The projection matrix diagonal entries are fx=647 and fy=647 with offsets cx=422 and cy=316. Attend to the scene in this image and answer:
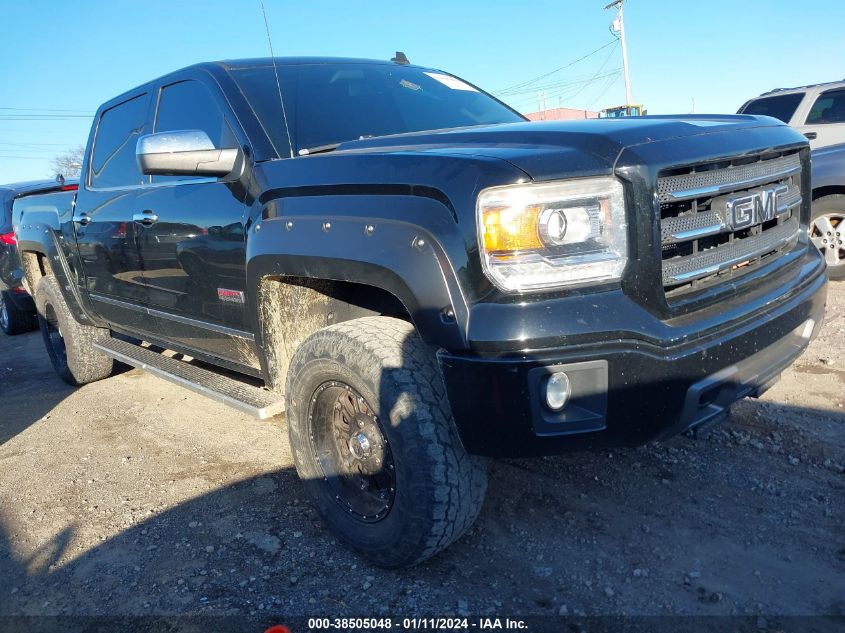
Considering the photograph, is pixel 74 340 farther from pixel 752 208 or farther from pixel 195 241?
pixel 752 208

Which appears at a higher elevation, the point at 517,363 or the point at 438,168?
the point at 438,168

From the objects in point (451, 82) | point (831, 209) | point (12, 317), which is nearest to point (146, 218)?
point (451, 82)

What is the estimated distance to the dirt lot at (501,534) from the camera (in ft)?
7.36

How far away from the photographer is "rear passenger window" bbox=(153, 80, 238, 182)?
120 inches

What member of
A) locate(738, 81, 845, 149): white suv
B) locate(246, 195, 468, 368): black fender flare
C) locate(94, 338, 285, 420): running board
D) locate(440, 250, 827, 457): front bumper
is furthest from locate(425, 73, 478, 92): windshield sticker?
locate(738, 81, 845, 149): white suv

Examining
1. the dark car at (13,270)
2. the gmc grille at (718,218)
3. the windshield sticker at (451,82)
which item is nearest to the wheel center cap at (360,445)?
the gmc grille at (718,218)

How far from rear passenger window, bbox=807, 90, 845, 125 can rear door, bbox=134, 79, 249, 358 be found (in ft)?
26.1

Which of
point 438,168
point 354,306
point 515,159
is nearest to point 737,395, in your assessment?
point 515,159

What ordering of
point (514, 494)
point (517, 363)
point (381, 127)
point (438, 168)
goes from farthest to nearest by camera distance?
point (381, 127) < point (514, 494) < point (438, 168) < point (517, 363)

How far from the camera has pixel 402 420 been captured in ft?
7.02

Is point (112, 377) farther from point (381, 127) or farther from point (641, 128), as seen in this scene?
point (641, 128)

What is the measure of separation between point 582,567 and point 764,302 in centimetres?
115

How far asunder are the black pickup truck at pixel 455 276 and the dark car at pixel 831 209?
3769 millimetres

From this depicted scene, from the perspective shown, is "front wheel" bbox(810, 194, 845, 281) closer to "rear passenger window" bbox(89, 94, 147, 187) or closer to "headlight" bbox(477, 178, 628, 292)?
"headlight" bbox(477, 178, 628, 292)
